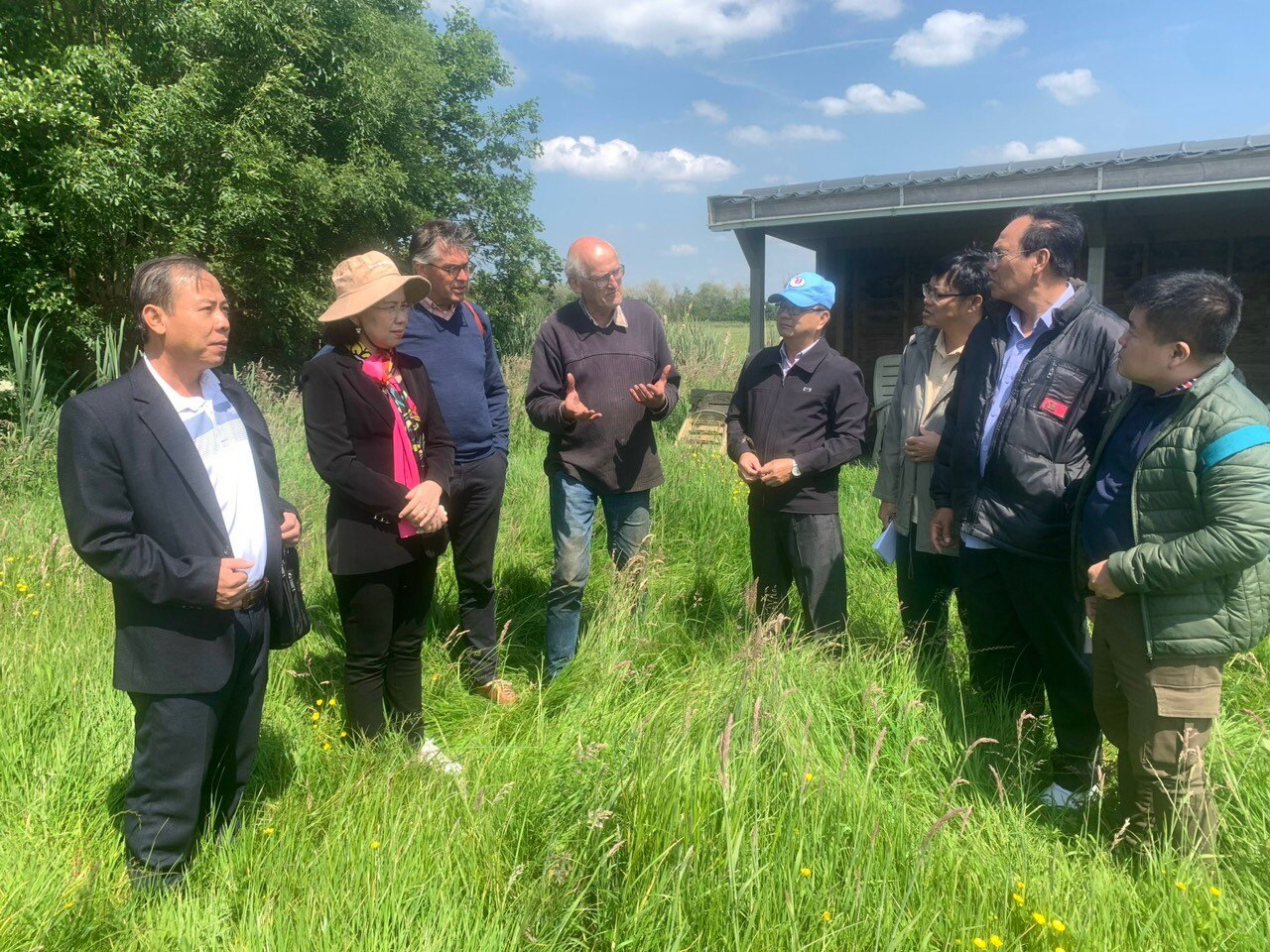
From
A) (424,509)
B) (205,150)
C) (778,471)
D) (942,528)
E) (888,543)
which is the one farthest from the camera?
(205,150)

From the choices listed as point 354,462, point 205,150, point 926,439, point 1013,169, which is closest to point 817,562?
point 926,439

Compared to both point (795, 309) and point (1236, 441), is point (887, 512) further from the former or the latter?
point (1236, 441)

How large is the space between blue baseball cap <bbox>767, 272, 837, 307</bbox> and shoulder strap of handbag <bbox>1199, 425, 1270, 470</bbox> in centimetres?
167

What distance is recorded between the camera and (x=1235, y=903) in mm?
2023

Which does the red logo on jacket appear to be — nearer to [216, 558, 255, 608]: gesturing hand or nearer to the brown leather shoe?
the brown leather shoe

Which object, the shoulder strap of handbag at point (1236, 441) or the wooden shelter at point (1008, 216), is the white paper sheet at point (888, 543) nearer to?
the shoulder strap of handbag at point (1236, 441)

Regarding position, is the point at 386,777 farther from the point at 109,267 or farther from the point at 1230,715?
the point at 109,267

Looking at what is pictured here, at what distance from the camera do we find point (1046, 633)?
2.76m

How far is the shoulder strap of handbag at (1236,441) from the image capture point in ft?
6.56

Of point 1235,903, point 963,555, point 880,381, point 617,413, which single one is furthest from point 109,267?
point 1235,903

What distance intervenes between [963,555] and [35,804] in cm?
313

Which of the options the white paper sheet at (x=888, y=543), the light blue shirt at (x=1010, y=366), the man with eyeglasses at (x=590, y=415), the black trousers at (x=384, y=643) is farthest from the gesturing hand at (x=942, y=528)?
the black trousers at (x=384, y=643)

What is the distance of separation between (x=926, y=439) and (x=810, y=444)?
48 cm

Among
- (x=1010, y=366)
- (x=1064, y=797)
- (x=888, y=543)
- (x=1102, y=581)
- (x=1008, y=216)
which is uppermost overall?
(x=1008, y=216)
